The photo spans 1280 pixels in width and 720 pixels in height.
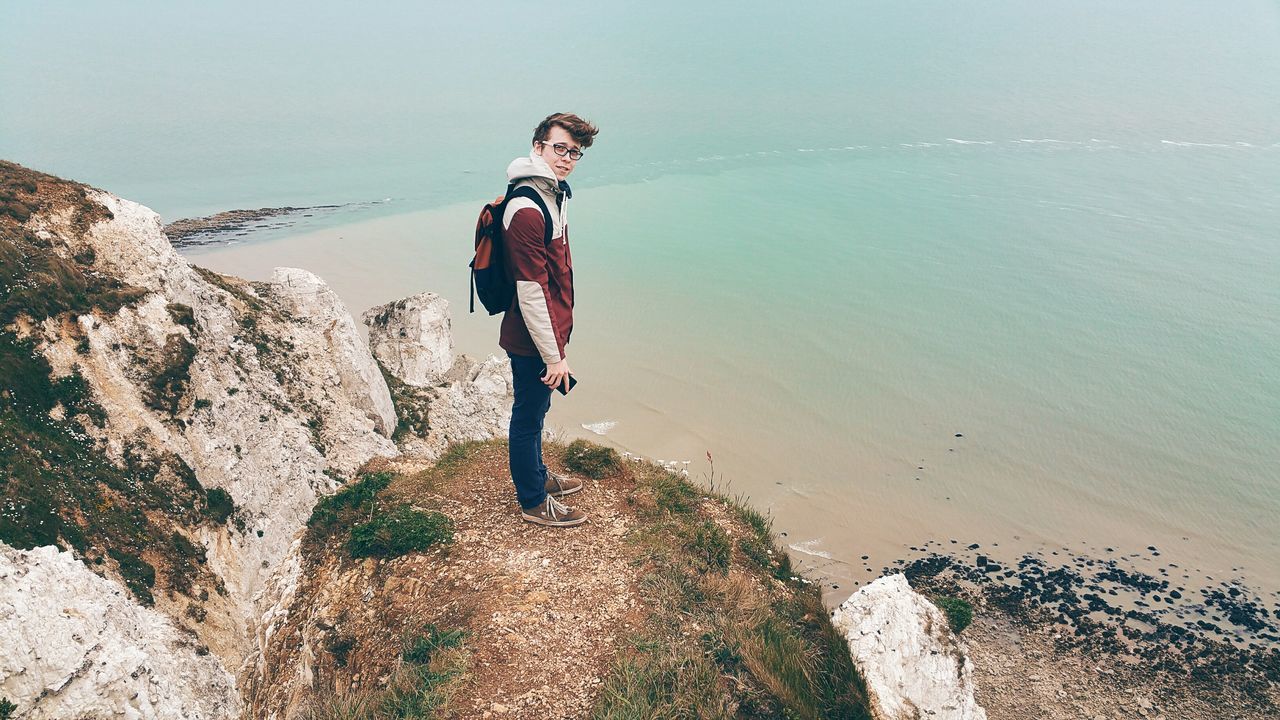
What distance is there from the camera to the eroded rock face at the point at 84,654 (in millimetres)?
5965

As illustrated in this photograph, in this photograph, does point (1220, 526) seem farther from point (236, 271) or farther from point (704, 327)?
point (236, 271)

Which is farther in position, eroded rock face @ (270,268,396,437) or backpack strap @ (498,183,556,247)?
eroded rock face @ (270,268,396,437)

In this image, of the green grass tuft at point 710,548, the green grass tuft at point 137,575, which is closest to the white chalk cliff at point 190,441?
the green grass tuft at point 137,575

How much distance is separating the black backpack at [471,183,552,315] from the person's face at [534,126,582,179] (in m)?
0.35

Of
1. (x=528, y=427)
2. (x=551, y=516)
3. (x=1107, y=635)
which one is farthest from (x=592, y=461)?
(x=1107, y=635)

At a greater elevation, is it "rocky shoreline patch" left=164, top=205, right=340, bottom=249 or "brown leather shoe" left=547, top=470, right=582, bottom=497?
"rocky shoreline patch" left=164, top=205, right=340, bottom=249

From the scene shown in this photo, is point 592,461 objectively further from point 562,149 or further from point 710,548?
point 562,149

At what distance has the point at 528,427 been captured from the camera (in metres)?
6.74

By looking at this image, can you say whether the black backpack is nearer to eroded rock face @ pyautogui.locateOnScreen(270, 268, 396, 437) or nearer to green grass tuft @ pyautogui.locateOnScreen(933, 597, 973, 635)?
eroded rock face @ pyautogui.locateOnScreen(270, 268, 396, 437)

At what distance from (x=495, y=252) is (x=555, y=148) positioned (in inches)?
40.1

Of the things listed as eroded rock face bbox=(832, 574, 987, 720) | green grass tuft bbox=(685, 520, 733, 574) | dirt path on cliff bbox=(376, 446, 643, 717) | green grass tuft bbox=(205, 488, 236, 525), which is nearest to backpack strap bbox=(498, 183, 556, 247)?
dirt path on cliff bbox=(376, 446, 643, 717)

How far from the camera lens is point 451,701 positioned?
5.62 m

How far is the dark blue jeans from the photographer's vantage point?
6.39m

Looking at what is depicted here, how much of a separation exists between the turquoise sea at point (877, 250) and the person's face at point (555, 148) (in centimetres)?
1498
